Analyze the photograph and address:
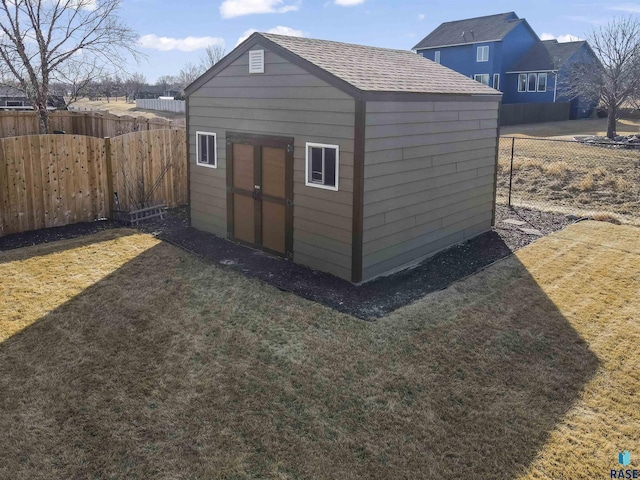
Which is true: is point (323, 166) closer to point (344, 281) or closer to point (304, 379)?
point (344, 281)

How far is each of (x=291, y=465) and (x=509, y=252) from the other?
648 centimetres

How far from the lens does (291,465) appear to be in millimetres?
4078

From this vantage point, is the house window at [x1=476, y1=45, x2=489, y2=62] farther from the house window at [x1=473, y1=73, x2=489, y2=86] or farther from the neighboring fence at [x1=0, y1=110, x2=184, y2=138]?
the neighboring fence at [x1=0, y1=110, x2=184, y2=138]

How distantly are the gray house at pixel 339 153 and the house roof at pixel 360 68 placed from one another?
37mm

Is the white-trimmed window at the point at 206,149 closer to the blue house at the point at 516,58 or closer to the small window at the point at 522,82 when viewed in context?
the blue house at the point at 516,58

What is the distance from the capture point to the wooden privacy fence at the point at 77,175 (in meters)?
9.88

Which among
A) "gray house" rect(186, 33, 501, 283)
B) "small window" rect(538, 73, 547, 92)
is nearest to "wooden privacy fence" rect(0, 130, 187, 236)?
"gray house" rect(186, 33, 501, 283)

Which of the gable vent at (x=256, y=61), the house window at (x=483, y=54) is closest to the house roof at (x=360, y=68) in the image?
the gable vent at (x=256, y=61)

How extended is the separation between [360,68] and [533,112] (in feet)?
93.5

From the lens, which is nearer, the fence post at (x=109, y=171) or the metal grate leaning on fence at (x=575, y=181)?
the fence post at (x=109, y=171)

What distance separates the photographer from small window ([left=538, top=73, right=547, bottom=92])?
36781mm

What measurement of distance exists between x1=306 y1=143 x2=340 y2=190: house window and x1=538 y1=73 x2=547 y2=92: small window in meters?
33.8

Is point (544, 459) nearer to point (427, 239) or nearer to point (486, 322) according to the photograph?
point (486, 322)

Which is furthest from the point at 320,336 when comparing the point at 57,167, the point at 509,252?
the point at 57,167
